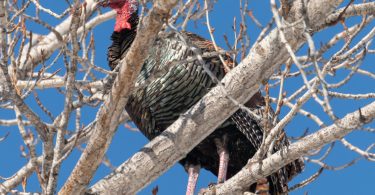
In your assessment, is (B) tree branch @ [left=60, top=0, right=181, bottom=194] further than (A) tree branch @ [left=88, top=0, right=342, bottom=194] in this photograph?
No

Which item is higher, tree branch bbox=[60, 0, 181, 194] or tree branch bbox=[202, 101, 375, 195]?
tree branch bbox=[60, 0, 181, 194]

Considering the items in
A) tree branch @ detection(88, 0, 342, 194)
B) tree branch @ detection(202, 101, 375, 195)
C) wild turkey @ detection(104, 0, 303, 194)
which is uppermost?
wild turkey @ detection(104, 0, 303, 194)

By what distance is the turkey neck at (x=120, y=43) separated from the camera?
663cm

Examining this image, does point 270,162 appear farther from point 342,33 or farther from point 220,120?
point 342,33

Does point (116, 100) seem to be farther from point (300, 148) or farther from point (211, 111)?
point (300, 148)

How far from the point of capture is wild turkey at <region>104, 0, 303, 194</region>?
19.9ft

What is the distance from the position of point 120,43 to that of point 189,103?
3.25ft

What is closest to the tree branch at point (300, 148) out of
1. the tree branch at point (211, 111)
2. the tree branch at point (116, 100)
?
the tree branch at point (211, 111)

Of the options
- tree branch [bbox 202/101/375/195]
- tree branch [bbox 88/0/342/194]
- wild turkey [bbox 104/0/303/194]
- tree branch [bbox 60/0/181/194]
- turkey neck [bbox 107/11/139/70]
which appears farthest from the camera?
turkey neck [bbox 107/11/139/70]

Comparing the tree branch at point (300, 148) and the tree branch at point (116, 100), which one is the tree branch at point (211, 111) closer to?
the tree branch at point (116, 100)

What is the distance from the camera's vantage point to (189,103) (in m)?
6.21

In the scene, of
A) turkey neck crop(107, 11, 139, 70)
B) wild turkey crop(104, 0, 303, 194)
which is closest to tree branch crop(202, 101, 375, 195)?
wild turkey crop(104, 0, 303, 194)

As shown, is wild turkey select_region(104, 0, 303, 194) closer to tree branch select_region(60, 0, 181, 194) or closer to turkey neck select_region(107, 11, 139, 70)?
turkey neck select_region(107, 11, 139, 70)

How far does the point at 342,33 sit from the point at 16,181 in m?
2.95
